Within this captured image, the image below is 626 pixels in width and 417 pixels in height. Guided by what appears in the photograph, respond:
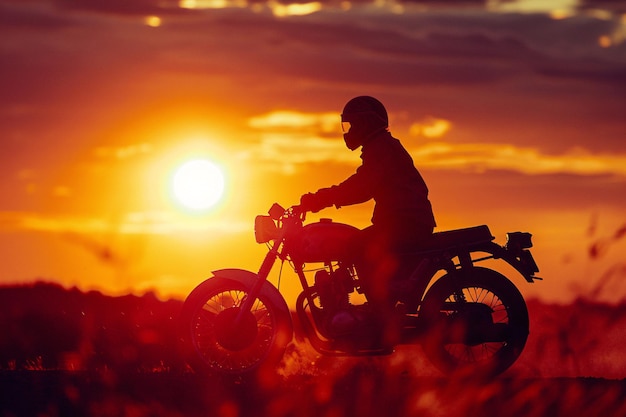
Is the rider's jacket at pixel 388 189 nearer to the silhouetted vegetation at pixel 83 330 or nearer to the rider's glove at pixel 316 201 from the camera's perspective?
the rider's glove at pixel 316 201

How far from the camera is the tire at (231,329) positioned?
11391 millimetres

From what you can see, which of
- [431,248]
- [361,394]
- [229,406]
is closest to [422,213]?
[431,248]

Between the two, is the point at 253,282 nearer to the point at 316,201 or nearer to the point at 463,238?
the point at 316,201

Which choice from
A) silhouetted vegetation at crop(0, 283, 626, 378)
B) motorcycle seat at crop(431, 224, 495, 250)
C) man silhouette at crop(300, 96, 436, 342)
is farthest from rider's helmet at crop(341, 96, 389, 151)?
silhouetted vegetation at crop(0, 283, 626, 378)

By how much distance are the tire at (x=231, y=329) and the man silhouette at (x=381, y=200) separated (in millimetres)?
1113

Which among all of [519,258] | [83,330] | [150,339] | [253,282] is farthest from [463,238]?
[83,330]

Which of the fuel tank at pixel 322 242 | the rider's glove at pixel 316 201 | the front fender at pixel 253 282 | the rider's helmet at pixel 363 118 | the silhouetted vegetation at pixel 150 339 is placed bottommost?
the silhouetted vegetation at pixel 150 339

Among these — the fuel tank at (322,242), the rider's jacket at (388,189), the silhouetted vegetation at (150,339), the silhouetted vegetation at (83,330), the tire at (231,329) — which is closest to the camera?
the rider's jacket at (388,189)

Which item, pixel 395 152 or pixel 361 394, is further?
pixel 395 152

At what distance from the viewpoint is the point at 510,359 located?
11.4 m

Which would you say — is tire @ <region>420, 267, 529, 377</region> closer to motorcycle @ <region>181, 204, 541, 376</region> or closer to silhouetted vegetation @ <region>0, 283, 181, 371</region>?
motorcycle @ <region>181, 204, 541, 376</region>

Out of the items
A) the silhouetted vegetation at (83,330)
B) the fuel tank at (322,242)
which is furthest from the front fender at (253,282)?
the silhouetted vegetation at (83,330)

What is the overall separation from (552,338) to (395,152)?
3.15 m

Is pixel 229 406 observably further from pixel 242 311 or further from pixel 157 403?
pixel 242 311
